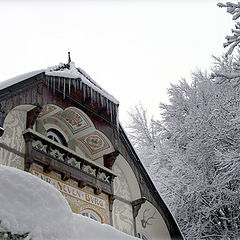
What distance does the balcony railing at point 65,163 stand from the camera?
962cm

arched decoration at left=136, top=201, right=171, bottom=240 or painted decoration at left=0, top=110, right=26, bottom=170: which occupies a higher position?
painted decoration at left=0, top=110, right=26, bottom=170

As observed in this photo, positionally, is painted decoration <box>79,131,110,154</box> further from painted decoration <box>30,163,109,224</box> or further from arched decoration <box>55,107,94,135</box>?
painted decoration <box>30,163,109,224</box>

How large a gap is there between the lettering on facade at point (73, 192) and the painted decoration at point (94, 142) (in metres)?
1.67

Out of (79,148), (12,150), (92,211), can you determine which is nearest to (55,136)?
(79,148)

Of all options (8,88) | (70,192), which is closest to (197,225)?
(70,192)

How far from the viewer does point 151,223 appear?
1302cm

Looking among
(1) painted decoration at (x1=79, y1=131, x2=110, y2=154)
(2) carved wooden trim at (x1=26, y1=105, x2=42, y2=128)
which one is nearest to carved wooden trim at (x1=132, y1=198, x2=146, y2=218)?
(1) painted decoration at (x1=79, y1=131, x2=110, y2=154)

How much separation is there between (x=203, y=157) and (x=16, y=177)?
13330 millimetres

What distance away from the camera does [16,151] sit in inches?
369

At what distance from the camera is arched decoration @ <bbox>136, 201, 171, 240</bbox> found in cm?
1279

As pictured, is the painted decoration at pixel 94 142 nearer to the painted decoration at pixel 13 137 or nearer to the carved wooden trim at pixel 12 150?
the painted decoration at pixel 13 137

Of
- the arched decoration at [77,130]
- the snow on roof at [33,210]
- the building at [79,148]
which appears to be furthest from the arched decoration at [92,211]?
the snow on roof at [33,210]

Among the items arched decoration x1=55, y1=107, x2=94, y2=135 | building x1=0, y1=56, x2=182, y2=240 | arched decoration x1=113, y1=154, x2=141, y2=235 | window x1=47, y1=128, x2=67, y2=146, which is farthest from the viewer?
arched decoration x1=113, y1=154, x2=141, y2=235

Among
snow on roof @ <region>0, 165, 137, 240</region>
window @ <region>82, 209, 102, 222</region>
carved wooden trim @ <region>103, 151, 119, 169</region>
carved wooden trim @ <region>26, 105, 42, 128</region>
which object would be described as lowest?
snow on roof @ <region>0, 165, 137, 240</region>
